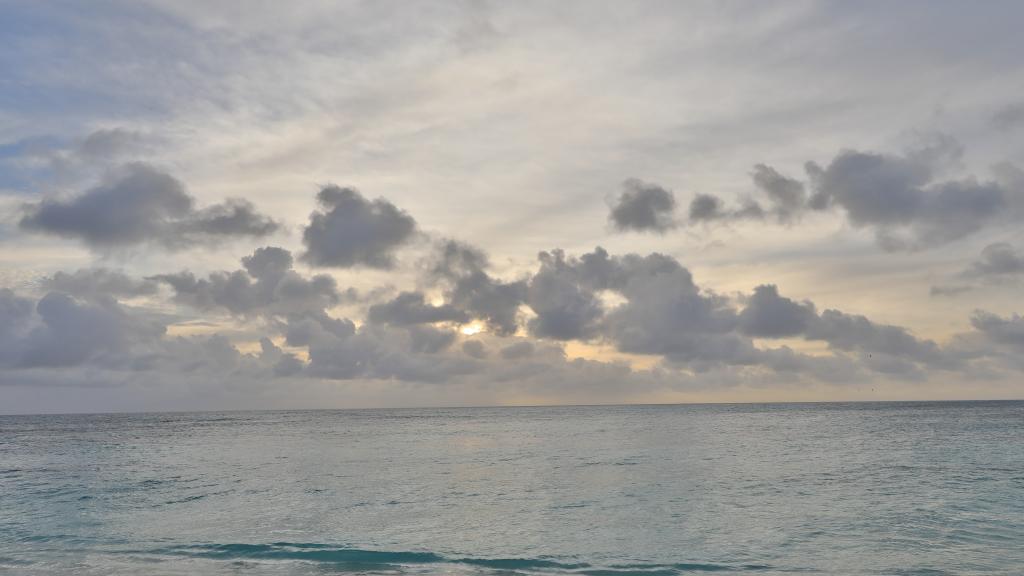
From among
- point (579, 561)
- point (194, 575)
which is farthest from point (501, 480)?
point (194, 575)

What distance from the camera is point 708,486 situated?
155 feet

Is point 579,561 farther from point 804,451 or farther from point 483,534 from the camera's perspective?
point 804,451

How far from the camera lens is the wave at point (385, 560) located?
26.5 meters

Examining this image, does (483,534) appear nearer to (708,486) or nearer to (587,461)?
(708,486)

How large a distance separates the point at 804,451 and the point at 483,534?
53078 millimetres

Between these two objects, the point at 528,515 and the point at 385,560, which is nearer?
the point at 385,560

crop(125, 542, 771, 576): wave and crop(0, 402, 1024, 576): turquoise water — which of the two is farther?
crop(0, 402, 1024, 576): turquoise water

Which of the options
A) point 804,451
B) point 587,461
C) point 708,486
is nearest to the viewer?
point 708,486

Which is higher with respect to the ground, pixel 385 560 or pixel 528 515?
pixel 385 560

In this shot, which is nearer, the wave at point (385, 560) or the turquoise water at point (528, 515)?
the wave at point (385, 560)

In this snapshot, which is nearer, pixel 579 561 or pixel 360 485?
pixel 579 561

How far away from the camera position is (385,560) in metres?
28.2

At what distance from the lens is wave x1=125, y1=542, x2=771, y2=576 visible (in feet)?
87.0

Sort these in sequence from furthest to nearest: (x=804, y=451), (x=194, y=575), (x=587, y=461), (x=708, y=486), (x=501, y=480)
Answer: (x=804, y=451)
(x=587, y=461)
(x=501, y=480)
(x=708, y=486)
(x=194, y=575)
